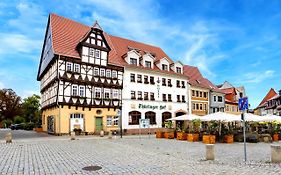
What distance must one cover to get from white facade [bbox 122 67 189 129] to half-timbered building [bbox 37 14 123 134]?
161 cm

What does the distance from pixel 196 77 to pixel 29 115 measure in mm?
43252

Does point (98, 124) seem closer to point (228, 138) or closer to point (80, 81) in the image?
point (80, 81)

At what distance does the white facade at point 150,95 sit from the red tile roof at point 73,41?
1456 millimetres

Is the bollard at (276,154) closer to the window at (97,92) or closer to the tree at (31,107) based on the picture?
the window at (97,92)

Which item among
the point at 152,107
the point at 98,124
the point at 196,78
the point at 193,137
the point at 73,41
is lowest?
the point at 193,137

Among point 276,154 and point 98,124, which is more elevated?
point 276,154

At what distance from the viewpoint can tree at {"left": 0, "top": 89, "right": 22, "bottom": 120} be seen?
7619 cm

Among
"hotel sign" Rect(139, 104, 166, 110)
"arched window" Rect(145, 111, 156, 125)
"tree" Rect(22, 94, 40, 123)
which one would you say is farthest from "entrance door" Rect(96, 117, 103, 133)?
"tree" Rect(22, 94, 40, 123)

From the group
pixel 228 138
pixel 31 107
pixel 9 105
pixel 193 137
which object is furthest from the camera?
pixel 9 105

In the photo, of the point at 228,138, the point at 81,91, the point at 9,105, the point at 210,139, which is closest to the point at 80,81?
the point at 81,91

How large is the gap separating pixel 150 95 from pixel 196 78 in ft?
47.0

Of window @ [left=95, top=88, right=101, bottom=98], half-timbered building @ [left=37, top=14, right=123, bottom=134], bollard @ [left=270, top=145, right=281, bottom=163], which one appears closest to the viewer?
bollard @ [left=270, top=145, right=281, bottom=163]

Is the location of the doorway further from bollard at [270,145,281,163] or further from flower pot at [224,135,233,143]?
bollard at [270,145,281,163]

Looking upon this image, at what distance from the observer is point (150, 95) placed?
142 feet
